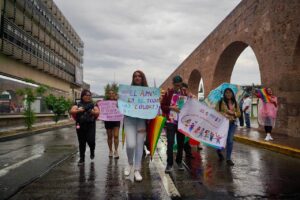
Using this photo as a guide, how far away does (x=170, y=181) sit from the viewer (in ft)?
17.5

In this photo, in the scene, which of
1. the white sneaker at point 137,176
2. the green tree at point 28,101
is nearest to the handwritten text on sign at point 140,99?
the white sneaker at point 137,176

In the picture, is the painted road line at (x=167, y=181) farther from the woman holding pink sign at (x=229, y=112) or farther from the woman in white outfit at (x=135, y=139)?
the woman holding pink sign at (x=229, y=112)

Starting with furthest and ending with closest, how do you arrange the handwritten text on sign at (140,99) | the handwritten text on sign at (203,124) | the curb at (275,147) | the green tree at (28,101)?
1. the green tree at (28,101)
2. the curb at (275,147)
3. the handwritten text on sign at (203,124)
4. the handwritten text on sign at (140,99)

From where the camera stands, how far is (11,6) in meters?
25.4

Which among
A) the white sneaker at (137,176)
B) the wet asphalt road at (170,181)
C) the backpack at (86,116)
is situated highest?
the backpack at (86,116)

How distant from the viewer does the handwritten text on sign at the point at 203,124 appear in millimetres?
6535

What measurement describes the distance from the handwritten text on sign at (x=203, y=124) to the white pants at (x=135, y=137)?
1.03m

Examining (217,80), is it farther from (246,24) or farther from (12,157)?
(12,157)

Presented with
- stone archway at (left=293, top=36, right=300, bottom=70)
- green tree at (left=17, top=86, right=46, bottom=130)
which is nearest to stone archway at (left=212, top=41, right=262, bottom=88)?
stone archway at (left=293, top=36, right=300, bottom=70)

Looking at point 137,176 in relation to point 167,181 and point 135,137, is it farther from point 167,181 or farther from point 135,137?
point 135,137

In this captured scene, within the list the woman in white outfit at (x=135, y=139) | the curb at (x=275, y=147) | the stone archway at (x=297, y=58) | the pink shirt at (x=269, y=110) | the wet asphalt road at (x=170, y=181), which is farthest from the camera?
the stone archway at (x=297, y=58)

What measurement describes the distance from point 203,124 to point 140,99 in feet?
5.65

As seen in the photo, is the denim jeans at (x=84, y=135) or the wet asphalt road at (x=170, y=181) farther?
the denim jeans at (x=84, y=135)

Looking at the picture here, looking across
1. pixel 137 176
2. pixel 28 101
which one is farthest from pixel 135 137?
pixel 28 101
